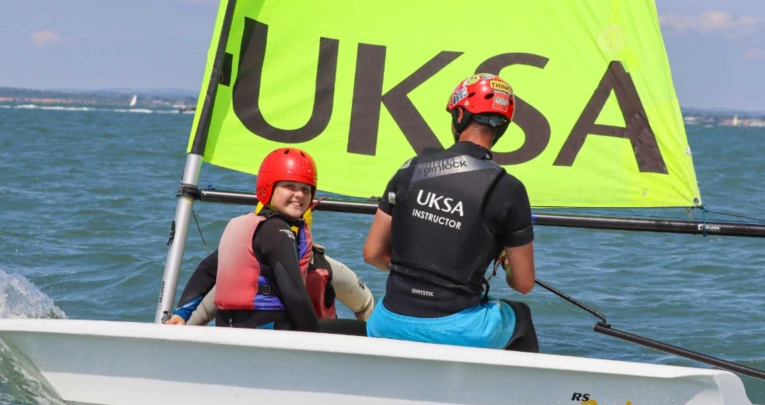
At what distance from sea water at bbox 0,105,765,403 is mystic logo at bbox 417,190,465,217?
1335 mm

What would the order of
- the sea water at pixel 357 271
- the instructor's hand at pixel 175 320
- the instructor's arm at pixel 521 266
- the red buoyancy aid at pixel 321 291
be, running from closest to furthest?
the instructor's arm at pixel 521 266 < the instructor's hand at pixel 175 320 < the red buoyancy aid at pixel 321 291 < the sea water at pixel 357 271

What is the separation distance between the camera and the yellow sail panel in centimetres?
425

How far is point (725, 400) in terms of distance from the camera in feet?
8.93

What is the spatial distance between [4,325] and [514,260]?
1.51 m

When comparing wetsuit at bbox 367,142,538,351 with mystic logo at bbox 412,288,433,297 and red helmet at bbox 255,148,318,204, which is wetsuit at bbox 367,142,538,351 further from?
red helmet at bbox 255,148,318,204

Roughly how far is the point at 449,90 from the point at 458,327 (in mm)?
1652

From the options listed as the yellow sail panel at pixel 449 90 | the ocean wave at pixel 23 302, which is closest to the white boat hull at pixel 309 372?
the yellow sail panel at pixel 449 90

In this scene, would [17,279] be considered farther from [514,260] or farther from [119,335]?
[514,260]

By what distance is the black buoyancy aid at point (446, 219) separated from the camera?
2.83 meters

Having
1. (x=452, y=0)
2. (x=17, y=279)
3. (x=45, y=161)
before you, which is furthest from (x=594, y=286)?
(x=45, y=161)

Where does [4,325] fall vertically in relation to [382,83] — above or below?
below

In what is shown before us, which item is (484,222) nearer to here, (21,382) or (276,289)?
(276,289)

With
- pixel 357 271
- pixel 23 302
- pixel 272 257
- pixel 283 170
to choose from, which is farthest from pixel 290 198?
pixel 357 271

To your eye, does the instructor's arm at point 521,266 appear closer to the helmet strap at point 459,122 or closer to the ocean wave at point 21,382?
the helmet strap at point 459,122
